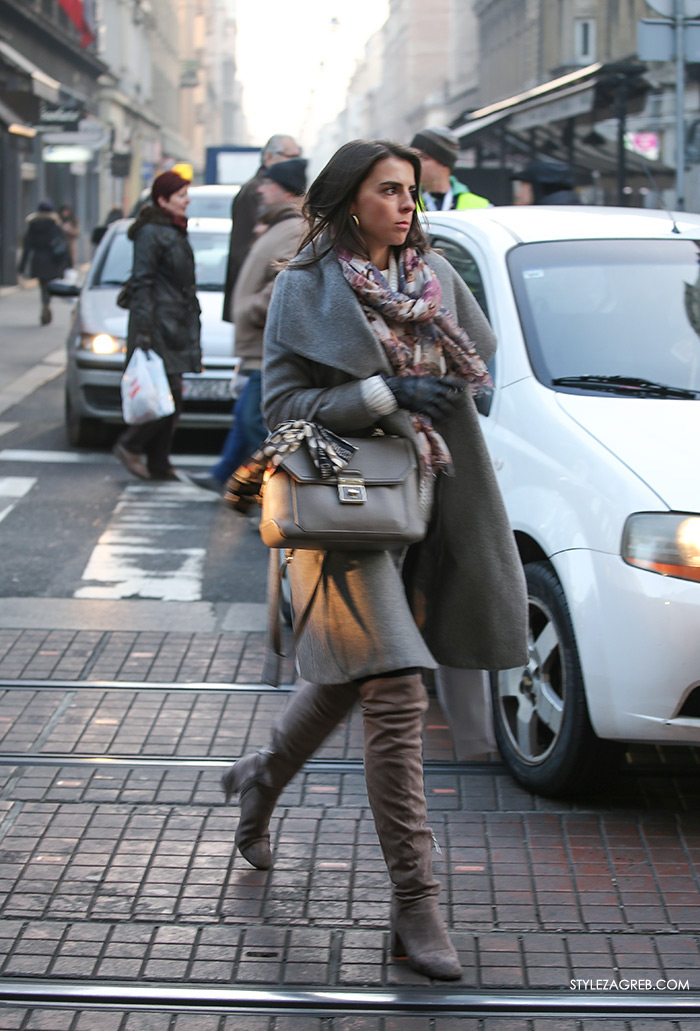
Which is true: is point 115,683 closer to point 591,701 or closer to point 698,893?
point 591,701

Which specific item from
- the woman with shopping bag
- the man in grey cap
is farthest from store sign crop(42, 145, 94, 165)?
the man in grey cap

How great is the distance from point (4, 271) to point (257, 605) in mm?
20801

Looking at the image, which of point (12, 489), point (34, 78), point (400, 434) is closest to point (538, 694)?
point (400, 434)

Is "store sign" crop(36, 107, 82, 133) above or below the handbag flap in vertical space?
above

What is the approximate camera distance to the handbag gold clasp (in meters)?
2.99

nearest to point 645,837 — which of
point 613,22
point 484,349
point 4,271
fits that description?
point 484,349

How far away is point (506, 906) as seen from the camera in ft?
11.3

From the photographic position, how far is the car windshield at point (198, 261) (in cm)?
1083

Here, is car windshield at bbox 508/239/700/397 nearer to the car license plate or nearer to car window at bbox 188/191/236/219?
the car license plate

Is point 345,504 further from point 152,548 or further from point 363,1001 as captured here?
point 152,548

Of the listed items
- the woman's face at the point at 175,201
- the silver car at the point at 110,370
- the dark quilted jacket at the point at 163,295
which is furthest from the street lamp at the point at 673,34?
the dark quilted jacket at the point at 163,295

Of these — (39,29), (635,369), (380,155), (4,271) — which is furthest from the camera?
(39,29)

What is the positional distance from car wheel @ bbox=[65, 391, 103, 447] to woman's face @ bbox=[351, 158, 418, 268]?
7.18m

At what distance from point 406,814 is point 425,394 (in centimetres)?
91
